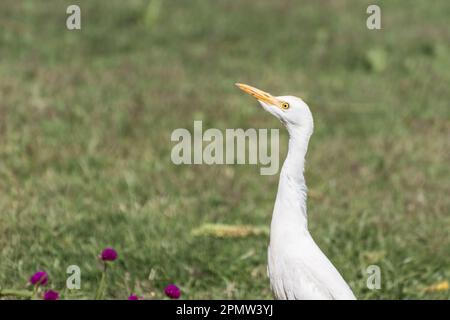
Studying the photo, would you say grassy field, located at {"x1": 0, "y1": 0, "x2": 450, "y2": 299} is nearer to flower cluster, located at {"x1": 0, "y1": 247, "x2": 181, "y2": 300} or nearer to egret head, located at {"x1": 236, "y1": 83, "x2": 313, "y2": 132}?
flower cluster, located at {"x1": 0, "y1": 247, "x2": 181, "y2": 300}

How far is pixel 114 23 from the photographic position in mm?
10445

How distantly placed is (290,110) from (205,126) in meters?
4.02

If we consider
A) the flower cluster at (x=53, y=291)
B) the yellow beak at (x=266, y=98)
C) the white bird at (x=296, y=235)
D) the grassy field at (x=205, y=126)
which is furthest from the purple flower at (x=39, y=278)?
the yellow beak at (x=266, y=98)

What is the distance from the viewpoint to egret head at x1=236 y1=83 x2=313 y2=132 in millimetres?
3090

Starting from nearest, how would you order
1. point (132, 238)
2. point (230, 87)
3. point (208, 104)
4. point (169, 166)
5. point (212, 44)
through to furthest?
point (132, 238) < point (169, 166) < point (208, 104) < point (230, 87) < point (212, 44)

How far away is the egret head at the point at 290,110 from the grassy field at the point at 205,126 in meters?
1.56

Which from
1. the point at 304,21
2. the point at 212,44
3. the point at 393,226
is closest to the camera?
the point at 393,226

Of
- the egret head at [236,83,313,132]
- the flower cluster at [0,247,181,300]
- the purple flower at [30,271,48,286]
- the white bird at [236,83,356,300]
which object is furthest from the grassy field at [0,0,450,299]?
the egret head at [236,83,313,132]

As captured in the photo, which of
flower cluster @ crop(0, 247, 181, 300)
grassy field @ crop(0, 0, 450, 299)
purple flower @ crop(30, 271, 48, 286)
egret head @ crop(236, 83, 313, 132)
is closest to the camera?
egret head @ crop(236, 83, 313, 132)

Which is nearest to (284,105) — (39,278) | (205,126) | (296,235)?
(296,235)

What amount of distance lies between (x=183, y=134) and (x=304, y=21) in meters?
4.90

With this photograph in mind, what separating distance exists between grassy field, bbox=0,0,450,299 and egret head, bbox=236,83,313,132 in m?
1.56
